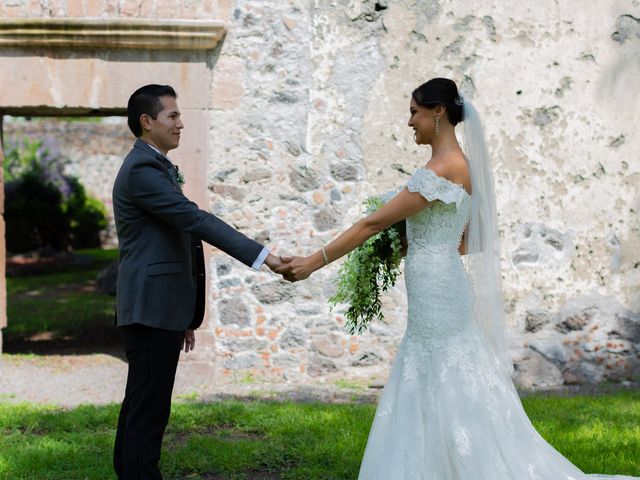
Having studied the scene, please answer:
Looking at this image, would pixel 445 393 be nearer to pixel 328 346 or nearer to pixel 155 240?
pixel 155 240

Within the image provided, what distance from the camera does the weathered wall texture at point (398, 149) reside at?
7.14 meters

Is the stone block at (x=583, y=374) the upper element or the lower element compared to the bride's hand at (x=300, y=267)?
lower

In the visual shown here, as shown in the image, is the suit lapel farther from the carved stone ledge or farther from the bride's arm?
the carved stone ledge

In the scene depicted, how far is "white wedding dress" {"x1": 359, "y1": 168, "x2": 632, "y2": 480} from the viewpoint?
3979 mm

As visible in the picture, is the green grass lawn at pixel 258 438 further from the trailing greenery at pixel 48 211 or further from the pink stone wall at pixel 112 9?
the trailing greenery at pixel 48 211

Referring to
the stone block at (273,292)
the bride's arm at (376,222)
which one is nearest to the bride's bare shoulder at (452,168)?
the bride's arm at (376,222)

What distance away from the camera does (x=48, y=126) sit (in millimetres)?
23188

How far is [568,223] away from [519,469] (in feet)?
11.6

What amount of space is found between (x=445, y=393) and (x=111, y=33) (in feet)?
13.9

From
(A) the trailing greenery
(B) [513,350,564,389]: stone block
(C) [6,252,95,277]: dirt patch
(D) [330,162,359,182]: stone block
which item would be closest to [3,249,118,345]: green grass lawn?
(C) [6,252,95,277]: dirt patch

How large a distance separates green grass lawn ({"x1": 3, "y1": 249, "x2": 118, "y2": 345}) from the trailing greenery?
2108 millimetres

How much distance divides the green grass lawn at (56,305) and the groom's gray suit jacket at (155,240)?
5.99 meters

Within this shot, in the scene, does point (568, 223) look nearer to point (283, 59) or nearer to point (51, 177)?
point (283, 59)

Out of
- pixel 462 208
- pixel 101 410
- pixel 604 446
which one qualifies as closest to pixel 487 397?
pixel 462 208
